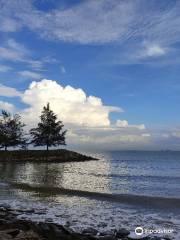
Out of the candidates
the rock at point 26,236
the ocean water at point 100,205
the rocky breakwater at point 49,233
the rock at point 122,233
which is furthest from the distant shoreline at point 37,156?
the rock at point 26,236

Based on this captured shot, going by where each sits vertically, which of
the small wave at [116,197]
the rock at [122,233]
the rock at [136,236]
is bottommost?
the rock at [136,236]

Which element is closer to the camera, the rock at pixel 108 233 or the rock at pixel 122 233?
the rock at pixel 122 233

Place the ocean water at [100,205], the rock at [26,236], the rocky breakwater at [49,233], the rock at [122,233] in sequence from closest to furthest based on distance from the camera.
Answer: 1. the rock at [26,236]
2. the rocky breakwater at [49,233]
3. the rock at [122,233]
4. the ocean water at [100,205]

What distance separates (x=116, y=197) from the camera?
85.7ft

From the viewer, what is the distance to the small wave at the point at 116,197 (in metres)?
23.4

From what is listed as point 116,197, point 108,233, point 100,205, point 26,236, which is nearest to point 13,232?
point 26,236

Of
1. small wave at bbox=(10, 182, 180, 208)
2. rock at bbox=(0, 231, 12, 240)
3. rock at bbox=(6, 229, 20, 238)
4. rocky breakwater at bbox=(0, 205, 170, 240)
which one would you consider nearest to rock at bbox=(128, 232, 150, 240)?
rocky breakwater at bbox=(0, 205, 170, 240)

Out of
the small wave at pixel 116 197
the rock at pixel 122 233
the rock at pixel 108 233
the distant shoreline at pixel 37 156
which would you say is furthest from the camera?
the distant shoreline at pixel 37 156

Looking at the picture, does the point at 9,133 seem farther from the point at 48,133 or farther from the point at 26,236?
the point at 26,236

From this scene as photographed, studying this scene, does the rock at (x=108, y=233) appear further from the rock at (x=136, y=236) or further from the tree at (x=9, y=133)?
the tree at (x=9, y=133)

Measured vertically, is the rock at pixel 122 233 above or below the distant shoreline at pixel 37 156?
below

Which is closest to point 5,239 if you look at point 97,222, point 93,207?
point 97,222

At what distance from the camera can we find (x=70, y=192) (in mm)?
28859

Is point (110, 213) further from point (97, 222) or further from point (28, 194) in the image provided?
point (28, 194)
